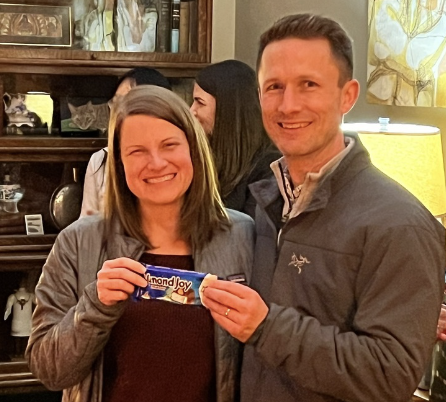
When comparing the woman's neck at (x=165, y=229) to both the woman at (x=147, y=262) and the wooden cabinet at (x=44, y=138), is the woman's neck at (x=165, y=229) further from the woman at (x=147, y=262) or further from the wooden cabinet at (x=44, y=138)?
the wooden cabinet at (x=44, y=138)

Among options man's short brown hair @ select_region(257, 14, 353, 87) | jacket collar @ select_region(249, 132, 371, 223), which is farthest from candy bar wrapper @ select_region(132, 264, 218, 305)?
man's short brown hair @ select_region(257, 14, 353, 87)

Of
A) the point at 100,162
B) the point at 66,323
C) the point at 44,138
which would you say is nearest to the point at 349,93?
the point at 66,323

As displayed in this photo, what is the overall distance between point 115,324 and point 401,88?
1282 mm

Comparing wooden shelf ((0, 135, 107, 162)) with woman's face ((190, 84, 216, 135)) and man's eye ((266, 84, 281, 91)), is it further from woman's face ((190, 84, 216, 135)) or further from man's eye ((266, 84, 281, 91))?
man's eye ((266, 84, 281, 91))

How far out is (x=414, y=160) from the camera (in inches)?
74.7

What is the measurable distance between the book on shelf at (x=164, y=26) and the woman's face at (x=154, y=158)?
4.75ft

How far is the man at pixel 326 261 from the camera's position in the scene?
1172 mm

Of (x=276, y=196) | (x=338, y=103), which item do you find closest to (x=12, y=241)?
(x=276, y=196)

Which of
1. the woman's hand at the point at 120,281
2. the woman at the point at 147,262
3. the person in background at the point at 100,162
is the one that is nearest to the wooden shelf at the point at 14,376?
the person in background at the point at 100,162

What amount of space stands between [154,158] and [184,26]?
5.10 feet

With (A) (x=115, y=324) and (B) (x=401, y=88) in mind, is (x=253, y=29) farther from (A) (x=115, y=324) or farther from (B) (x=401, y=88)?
(A) (x=115, y=324)

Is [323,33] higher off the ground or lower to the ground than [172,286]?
higher

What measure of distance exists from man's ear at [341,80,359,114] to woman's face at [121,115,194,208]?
0.36 metres

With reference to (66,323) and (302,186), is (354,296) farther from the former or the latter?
(66,323)
